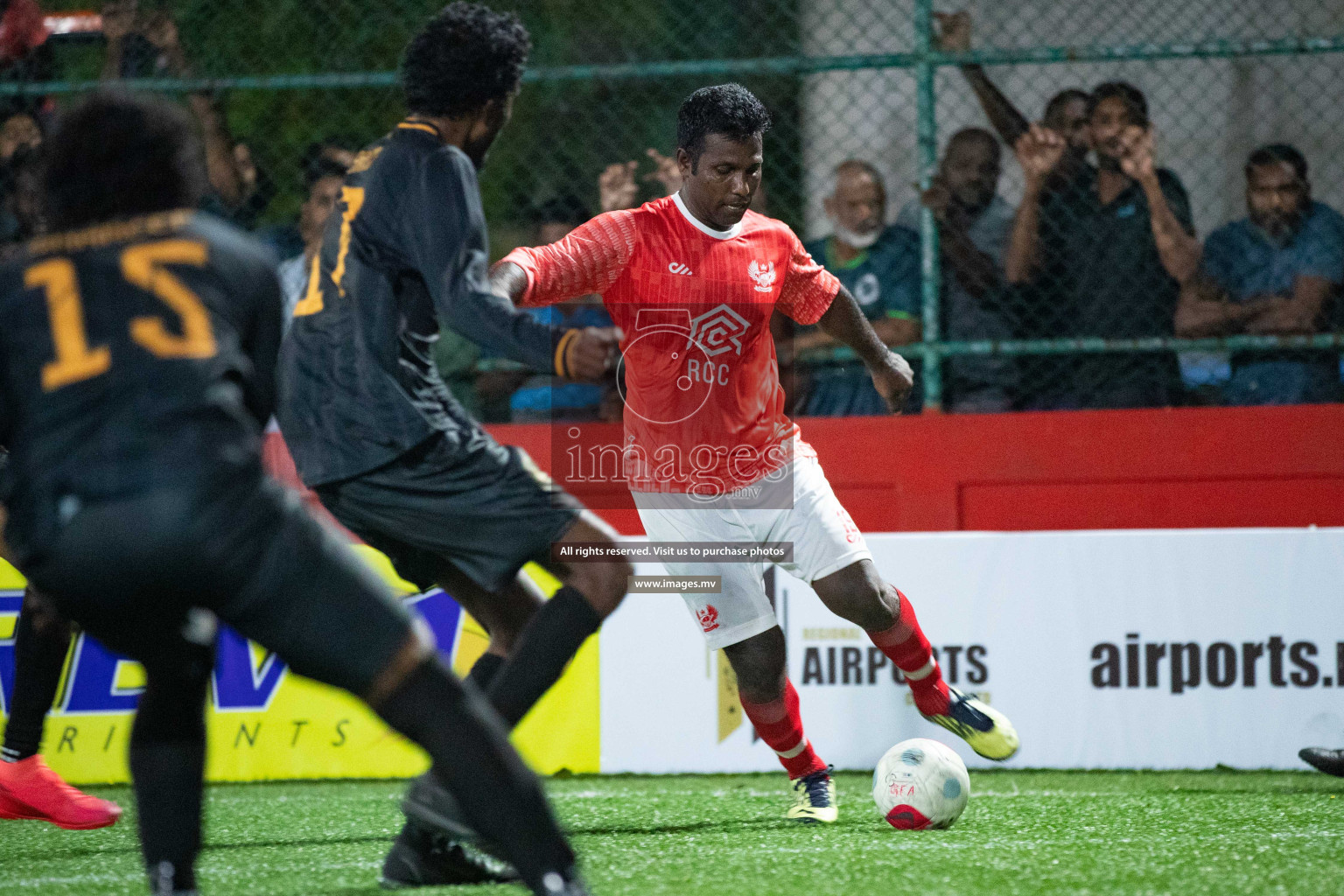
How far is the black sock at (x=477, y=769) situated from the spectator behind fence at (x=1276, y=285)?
15.7 feet

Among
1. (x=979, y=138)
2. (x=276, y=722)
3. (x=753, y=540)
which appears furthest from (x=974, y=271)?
(x=276, y=722)

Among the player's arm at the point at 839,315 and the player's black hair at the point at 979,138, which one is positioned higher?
the player's black hair at the point at 979,138

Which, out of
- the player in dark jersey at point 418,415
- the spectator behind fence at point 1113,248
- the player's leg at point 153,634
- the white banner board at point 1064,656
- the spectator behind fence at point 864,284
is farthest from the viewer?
the spectator behind fence at point 864,284

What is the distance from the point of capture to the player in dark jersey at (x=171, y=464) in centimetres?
238

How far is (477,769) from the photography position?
250 centimetres

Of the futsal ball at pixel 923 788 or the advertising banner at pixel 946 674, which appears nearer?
the futsal ball at pixel 923 788

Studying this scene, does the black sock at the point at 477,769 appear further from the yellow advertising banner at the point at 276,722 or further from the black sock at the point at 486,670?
the yellow advertising banner at the point at 276,722

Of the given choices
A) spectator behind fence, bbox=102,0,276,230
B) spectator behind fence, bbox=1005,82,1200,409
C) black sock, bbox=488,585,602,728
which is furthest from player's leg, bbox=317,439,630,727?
spectator behind fence, bbox=102,0,276,230

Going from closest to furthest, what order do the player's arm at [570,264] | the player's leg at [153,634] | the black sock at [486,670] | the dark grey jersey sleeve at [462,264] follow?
Answer: the player's leg at [153,634]
the dark grey jersey sleeve at [462,264]
the black sock at [486,670]
the player's arm at [570,264]

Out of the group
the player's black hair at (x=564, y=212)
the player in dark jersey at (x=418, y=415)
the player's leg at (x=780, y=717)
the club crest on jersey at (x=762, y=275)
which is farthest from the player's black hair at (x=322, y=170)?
the player in dark jersey at (x=418, y=415)

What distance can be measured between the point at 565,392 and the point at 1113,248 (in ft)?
8.30

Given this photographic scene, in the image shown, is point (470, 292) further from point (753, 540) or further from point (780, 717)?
point (780, 717)

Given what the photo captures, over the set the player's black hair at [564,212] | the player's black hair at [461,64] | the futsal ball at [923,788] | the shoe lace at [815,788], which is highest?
the player's black hair at [564,212]

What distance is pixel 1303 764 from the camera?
5.82 m
